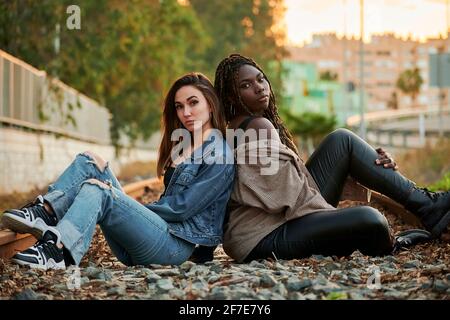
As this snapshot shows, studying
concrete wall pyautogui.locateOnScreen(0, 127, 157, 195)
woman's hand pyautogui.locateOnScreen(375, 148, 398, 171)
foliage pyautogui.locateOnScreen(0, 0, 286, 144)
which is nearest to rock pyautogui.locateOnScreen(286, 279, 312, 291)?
woman's hand pyautogui.locateOnScreen(375, 148, 398, 171)

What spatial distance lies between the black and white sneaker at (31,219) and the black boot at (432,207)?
2.42 meters

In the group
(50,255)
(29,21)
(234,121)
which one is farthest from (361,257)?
(29,21)

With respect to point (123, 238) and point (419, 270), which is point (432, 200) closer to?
point (419, 270)

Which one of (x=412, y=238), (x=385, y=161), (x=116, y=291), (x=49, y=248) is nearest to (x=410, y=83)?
(x=412, y=238)

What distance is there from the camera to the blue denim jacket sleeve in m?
5.34

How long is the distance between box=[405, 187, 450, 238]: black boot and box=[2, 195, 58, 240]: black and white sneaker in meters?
2.42

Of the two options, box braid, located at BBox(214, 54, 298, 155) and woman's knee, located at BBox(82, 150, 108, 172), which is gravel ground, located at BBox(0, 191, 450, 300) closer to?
woman's knee, located at BBox(82, 150, 108, 172)

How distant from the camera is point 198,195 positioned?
5.33m

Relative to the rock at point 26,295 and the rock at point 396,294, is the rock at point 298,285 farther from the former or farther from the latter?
the rock at point 26,295

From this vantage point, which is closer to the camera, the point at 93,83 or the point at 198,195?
the point at 198,195

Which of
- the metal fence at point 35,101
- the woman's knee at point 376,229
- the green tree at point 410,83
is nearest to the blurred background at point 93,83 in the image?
the metal fence at point 35,101

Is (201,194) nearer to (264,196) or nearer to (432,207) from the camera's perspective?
(264,196)

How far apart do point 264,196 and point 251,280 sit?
79 centimetres

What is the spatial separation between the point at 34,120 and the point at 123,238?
11.7 meters
